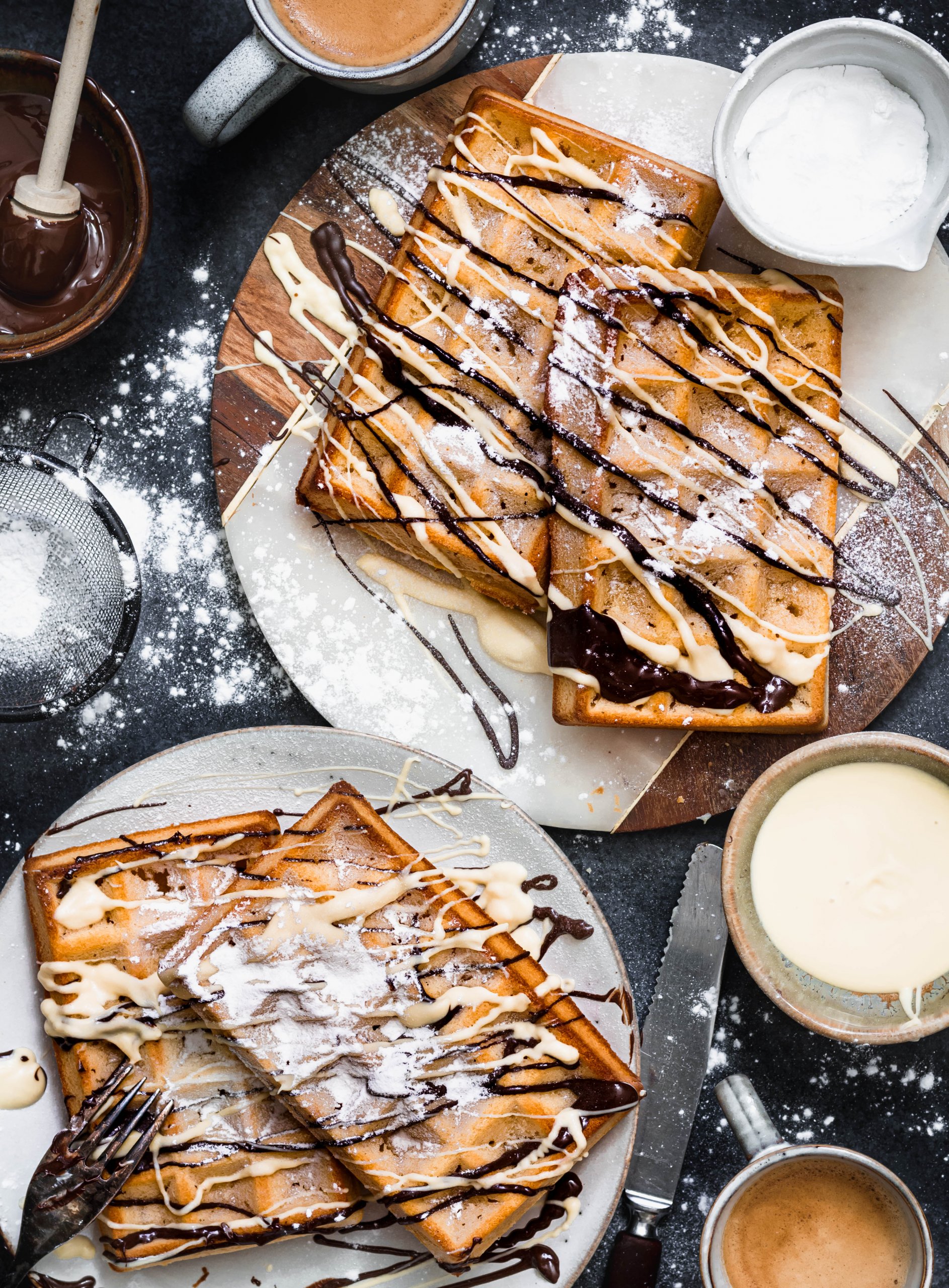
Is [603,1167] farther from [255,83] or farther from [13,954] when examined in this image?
[255,83]

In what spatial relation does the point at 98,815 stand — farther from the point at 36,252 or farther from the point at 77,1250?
the point at 36,252

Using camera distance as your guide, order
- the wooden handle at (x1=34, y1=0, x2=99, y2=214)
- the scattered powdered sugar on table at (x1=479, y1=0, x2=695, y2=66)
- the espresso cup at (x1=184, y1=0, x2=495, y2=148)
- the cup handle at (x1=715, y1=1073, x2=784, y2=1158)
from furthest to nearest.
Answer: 1. the scattered powdered sugar on table at (x1=479, y1=0, x2=695, y2=66)
2. the cup handle at (x1=715, y1=1073, x2=784, y2=1158)
3. the espresso cup at (x1=184, y1=0, x2=495, y2=148)
4. the wooden handle at (x1=34, y1=0, x2=99, y2=214)

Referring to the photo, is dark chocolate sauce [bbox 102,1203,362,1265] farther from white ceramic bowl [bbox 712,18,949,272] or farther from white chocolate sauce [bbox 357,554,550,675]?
white ceramic bowl [bbox 712,18,949,272]

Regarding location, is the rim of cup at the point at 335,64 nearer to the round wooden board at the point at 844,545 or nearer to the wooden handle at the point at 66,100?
the round wooden board at the point at 844,545

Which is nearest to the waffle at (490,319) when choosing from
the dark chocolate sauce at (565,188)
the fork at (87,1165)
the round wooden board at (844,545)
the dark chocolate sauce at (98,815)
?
the dark chocolate sauce at (565,188)

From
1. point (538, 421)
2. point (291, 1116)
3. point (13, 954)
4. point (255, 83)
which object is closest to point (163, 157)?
point (255, 83)

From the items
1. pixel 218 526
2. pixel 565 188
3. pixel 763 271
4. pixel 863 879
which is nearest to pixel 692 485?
pixel 763 271

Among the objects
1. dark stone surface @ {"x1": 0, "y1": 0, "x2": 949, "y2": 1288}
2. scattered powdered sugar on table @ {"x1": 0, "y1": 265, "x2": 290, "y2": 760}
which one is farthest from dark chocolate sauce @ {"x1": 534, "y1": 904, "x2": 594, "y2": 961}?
scattered powdered sugar on table @ {"x1": 0, "y1": 265, "x2": 290, "y2": 760}
